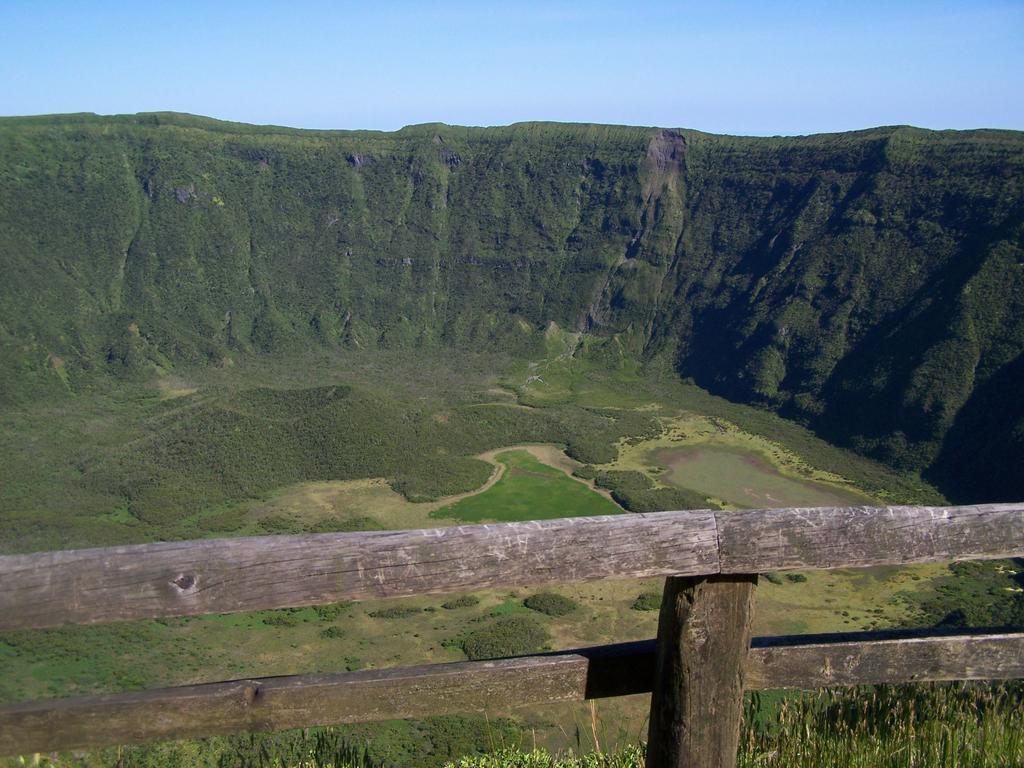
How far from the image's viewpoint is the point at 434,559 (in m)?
3.79

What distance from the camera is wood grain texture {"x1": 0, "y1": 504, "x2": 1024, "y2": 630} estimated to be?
3.54 metres

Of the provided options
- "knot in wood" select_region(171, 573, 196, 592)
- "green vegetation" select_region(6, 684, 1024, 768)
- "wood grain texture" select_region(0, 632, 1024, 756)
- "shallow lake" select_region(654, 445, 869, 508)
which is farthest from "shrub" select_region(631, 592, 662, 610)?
"knot in wood" select_region(171, 573, 196, 592)

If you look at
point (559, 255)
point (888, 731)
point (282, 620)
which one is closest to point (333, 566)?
point (888, 731)

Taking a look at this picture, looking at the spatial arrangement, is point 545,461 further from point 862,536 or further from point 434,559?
point 434,559

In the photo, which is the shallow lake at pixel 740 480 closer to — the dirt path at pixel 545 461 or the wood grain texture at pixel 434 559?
the dirt path at pixel 545 461

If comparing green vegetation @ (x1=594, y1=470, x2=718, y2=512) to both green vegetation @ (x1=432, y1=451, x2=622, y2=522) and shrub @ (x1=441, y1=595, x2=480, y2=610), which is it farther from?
shrub @ (x1=441, y1=595, x2=480, y2=610)

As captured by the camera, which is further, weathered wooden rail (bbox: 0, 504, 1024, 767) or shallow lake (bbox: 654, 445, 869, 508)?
shallow lake (bbox: 654, 445, 869, 508)

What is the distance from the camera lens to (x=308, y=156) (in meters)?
122

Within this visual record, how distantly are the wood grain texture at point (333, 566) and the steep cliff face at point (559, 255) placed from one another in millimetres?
62113

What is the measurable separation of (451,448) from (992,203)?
53215mm

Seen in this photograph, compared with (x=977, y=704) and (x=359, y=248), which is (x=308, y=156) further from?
(x=977, y=704)

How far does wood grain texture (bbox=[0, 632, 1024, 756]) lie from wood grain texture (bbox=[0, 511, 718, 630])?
0.45 m

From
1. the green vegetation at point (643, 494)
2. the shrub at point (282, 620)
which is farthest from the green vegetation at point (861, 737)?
the green vegetation at point (643, 494)

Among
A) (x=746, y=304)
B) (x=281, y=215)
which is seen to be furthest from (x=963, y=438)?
(x=281, y=215)
